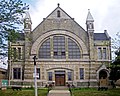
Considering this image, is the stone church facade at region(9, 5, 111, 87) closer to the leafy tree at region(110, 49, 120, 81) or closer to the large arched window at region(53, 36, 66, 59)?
the large arched window at region(53, 36, 66, 59)

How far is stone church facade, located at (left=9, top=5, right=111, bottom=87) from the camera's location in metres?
54.4

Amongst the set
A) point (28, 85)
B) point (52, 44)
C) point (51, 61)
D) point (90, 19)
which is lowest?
point (28, 85)

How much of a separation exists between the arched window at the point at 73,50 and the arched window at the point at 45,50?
427 cm

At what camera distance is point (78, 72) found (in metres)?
54.7

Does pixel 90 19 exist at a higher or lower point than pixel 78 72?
higher

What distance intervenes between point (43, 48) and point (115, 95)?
976 inches

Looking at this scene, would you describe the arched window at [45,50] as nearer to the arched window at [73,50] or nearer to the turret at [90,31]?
the arched window at [73,50]

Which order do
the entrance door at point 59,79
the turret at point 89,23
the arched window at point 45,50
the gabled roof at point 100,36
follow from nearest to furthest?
the entrance door at point 59,79, the arched window at point 45,50, the turret at point 89,23, the gabled roof at point 100,36

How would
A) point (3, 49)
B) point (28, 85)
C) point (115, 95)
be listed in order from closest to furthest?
point (3, 49) < point (115, 95) < point (28, 85)

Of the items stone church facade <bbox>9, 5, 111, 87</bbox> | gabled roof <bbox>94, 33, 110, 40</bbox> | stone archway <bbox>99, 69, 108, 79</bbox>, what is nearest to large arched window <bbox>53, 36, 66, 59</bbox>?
stone church facade <bbox>9, 5, 111, 87</bbox>

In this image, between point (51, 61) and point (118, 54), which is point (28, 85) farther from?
point (118, 54)

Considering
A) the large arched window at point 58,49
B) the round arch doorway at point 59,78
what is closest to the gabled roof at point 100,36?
the large arched window at point 58,49

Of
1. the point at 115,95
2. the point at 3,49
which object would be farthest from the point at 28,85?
the point at 3,49

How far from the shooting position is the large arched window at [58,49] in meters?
55.1
